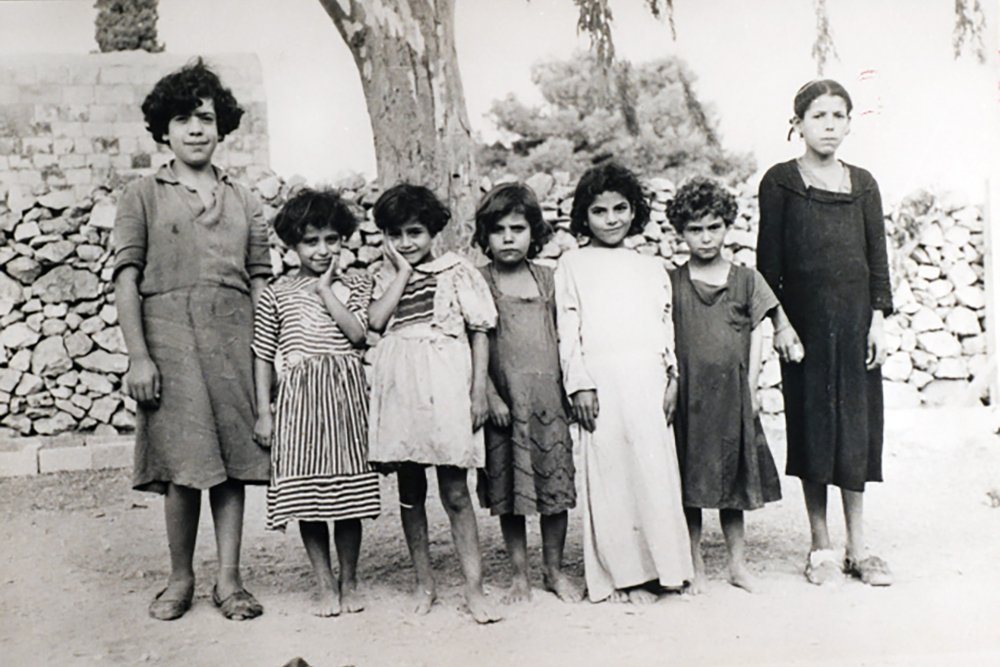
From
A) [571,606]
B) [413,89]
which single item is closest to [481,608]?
[571,606]

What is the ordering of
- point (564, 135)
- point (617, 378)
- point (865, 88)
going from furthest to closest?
point (564, 135) < point (865, 88) < point (617, 378)

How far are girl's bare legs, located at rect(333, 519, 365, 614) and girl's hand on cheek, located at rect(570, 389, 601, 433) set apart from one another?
0.75 m

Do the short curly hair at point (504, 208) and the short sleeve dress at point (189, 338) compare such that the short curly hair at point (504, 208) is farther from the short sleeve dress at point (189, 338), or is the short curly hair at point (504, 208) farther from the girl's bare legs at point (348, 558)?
the girl's bare legs at point (348, 558)

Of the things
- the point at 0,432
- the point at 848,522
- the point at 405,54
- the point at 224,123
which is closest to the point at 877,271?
the point at 848,522

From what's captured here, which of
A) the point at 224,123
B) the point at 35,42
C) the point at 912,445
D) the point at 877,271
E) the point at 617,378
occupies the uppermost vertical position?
the point at 35,42

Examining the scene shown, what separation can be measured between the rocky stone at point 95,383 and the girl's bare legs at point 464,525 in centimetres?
275

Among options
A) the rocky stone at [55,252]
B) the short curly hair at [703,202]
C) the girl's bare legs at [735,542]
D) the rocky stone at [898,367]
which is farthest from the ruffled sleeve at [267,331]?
the rocky stone at [898,367]

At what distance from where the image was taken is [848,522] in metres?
2.99

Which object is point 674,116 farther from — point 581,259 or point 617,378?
point 617,378

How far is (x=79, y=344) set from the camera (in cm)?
471

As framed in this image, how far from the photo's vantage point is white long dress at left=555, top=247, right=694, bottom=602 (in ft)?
9.11

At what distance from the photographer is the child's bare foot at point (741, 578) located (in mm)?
2850

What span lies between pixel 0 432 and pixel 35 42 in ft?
6.69

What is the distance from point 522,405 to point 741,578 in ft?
2.96
